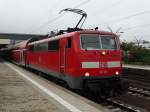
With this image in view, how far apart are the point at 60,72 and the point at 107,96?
8.73ft

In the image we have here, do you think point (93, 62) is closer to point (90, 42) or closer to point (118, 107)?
point (90, 42)

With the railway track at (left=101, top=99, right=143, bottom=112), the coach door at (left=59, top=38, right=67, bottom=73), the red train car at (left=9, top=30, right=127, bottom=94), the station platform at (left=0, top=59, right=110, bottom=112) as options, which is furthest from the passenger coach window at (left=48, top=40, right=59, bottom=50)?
A: the railway track at (left=101, top=99, right=143, bottom=112)

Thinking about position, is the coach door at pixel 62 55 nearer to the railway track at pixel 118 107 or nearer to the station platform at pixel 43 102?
the station platform at pixel 43 102

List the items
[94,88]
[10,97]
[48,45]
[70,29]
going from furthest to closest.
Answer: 1. [48,45]
2. [70,29]
3. [94,88]
4. [10,97]

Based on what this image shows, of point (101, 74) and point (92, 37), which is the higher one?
point (92, 37)

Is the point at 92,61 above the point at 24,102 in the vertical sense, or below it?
above

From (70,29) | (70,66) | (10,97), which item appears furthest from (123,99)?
(10,97)

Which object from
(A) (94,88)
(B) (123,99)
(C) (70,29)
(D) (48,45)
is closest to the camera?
(A) (94,88)

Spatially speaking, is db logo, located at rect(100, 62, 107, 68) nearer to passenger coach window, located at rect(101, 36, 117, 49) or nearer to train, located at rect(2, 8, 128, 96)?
train, located at rect(2, 8, 128, 96)

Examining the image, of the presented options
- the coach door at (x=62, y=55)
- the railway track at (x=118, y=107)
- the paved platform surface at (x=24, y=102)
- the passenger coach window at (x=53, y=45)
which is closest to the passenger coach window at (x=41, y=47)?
the passenger coach window at (x=53, y=45)

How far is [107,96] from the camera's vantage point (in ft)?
49.1

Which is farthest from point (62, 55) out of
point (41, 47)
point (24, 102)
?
point (41, 47)

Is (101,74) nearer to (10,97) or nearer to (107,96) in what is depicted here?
(107,96)

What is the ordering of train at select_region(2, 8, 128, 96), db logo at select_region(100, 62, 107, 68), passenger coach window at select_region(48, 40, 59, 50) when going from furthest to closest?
passenger coach window at select_region(48, 40, 59, 50) < db logo at select_region(100, 62, 107, 68) < train at select_region(2, 8, 128, 96)
